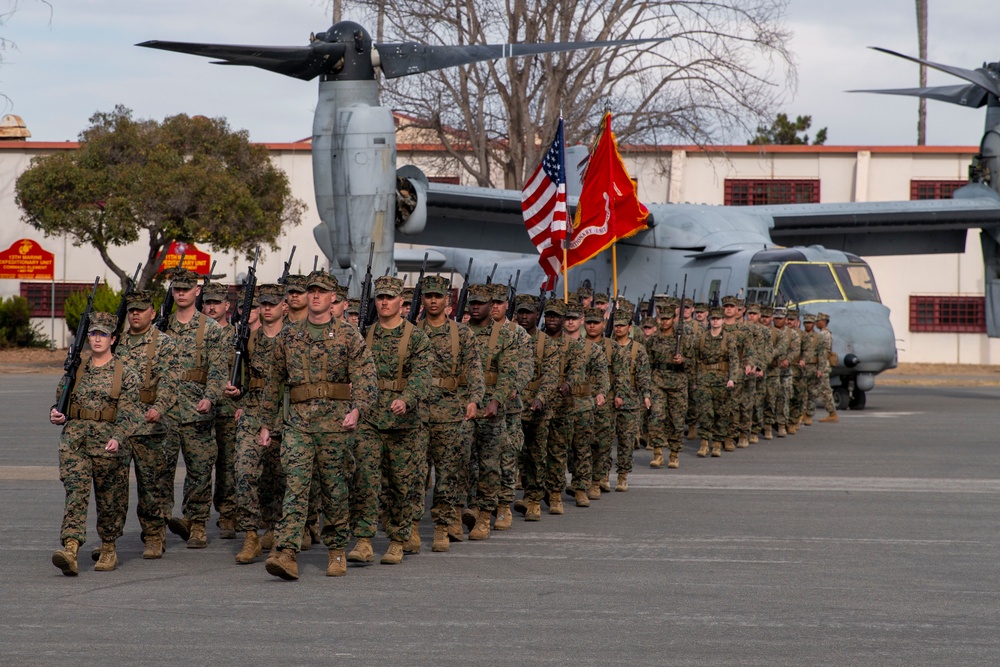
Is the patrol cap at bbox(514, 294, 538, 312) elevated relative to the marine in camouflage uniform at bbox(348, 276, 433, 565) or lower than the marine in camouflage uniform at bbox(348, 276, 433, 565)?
elevated

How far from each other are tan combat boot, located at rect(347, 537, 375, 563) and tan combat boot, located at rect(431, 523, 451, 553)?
2.05ft

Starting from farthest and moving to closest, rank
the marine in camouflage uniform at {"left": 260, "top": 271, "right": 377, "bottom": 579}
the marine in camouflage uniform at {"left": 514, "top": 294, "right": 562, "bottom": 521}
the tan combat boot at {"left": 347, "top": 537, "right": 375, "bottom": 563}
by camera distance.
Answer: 1. the marine in camouflage uniform at {"left": 514, "top": 294, "right": 562, "bottom": 521}
2. the tan combat boot at {"left": 347, "top": 537, "right": 375, "bottom": 563}
3. the marine in camouflage uniform at {"left": 260, "top": 271, "right": 377, "bottom": 579}

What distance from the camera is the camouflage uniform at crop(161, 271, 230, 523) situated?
29.1ft

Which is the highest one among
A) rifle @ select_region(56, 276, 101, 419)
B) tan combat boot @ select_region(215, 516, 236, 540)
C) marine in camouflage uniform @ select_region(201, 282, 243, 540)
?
rifle @ select_region(56, 276, 101, 419)

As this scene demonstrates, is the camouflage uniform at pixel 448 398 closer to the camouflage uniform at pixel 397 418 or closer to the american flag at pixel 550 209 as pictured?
the camouflage uniform at pixel 397 418

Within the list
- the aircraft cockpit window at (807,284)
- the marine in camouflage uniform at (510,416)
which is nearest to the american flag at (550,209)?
the aircraft cockpit window at (807,284)

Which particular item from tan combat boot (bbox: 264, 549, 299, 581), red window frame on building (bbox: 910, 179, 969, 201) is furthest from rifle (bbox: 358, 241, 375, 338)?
red window frame on building (bbox: 910, 179, 969, 201)

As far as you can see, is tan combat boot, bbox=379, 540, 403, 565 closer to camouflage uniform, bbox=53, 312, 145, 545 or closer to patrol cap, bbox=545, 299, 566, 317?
camouflage uniform, bbox=53, 312, 145, 545

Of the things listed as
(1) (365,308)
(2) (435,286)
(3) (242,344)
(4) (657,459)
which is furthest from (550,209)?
(3) (242,344)

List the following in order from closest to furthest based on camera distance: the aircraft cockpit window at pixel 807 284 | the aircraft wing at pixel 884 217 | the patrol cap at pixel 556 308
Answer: the patrol cap at pixel 556 308, the aircraft cockpit window at pixel 807 284, the aircraft wing at pixel 884 217

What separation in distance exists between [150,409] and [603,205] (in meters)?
11.0

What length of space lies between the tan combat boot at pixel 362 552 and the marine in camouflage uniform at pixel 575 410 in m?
2.78

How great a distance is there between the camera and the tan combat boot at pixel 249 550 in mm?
8148

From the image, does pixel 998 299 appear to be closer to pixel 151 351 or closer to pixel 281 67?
pixel 281 67
